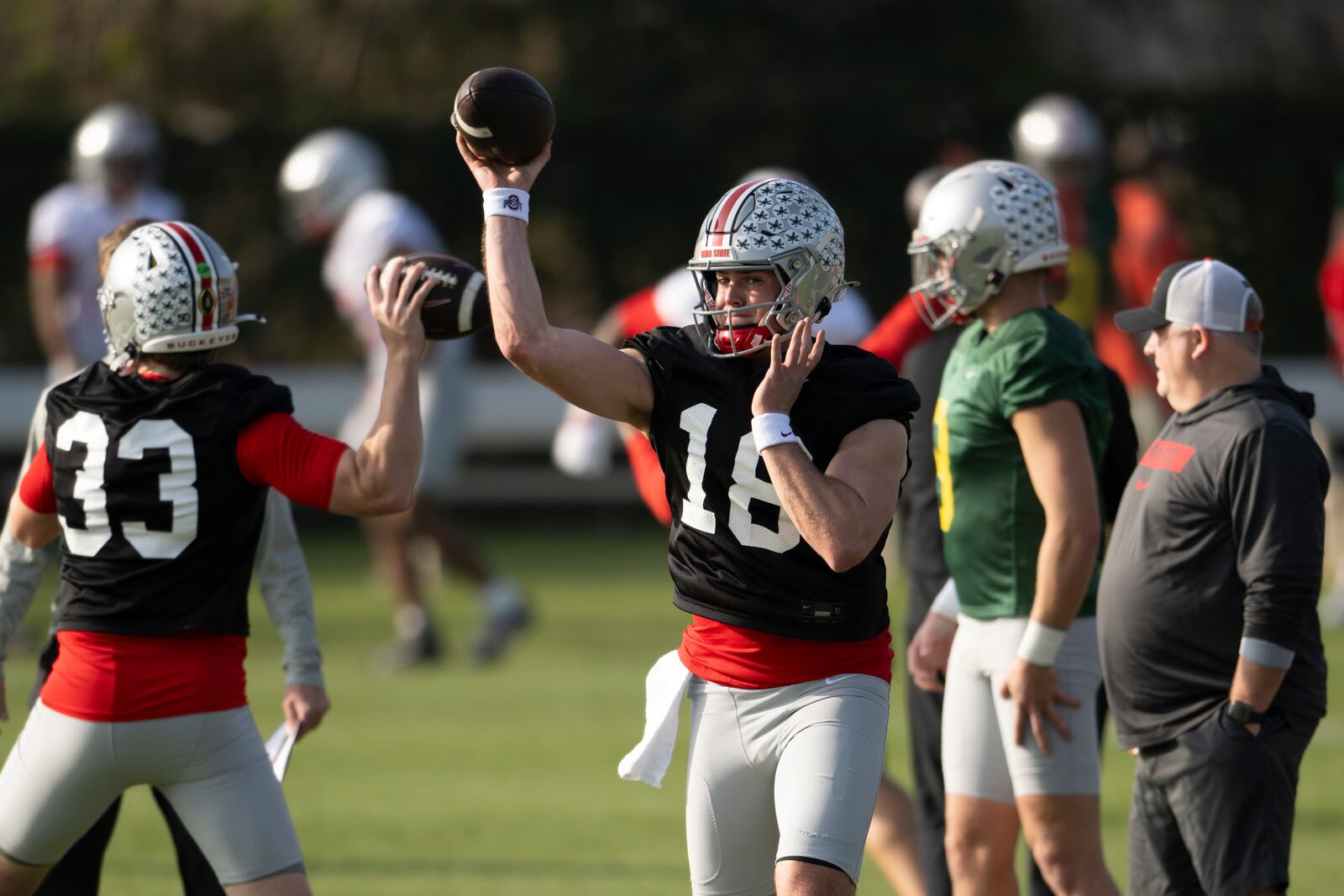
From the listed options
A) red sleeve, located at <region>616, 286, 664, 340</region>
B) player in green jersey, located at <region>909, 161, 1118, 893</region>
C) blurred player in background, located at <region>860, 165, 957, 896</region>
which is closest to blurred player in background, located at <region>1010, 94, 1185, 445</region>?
red sleeve, located at <region>616, 286, 664, 340</region>

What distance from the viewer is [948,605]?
5363mm

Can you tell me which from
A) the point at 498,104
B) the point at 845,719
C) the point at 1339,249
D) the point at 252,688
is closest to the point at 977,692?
the point at 845,719

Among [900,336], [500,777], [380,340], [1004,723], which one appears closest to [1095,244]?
[900,336]

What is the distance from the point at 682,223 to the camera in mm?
18219

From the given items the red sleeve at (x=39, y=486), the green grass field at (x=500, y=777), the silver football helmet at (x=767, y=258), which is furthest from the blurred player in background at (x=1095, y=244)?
the red sleeve at (x=39, y=486)

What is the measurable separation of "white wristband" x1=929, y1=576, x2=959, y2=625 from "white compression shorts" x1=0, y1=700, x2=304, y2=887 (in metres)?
1.93

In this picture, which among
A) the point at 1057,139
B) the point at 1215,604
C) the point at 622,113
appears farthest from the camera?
the point at 622,113

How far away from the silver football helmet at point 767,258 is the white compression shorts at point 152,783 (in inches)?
55.5

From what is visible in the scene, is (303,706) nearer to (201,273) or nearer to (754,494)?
(201,273)

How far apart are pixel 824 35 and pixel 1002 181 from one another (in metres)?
15.9

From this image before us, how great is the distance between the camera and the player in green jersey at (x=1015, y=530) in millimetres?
4785

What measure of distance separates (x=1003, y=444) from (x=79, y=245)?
24.0 ft

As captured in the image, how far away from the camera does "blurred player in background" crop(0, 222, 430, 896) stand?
14.1ft

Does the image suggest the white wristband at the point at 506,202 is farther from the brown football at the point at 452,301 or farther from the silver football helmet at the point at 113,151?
the silver football helmet at the point at 113,151
